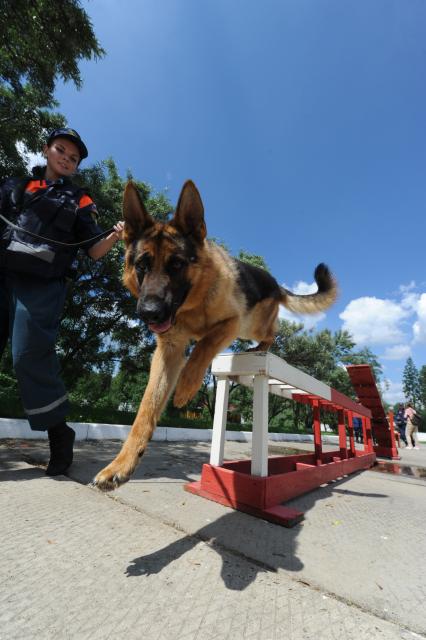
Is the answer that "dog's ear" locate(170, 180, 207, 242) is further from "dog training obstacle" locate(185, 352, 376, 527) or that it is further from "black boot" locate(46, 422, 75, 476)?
"black boot" locate(46, 422, 75, 476)

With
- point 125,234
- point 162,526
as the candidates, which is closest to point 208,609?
point 162,526

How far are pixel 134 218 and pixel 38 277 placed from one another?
0.93 metres

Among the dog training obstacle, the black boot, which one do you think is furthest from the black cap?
the black boot

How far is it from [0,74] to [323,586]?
991 cm

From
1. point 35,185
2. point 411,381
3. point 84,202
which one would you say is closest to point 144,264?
point 84,202

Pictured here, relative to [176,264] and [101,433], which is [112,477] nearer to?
[176,264]

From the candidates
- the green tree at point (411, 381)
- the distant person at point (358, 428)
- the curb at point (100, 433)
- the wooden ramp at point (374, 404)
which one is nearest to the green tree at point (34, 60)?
the curb at point (100, 433)

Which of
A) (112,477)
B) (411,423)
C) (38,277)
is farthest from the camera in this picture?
(411,423)

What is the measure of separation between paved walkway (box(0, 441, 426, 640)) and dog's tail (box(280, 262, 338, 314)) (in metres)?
2.90

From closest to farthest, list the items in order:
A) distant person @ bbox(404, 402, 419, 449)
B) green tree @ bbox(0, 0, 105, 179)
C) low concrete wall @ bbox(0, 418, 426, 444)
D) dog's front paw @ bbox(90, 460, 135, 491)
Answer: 1. dog's front paw @ bbox(90, 460, 135, 491)
2. low concrete wall @ bbox(0, 418, 426, 444)
3. green tree @ bbox(0, 0, 105, 179)
4. distant person @ bbox(404, 402, 419, 449)

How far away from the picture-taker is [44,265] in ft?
8.13

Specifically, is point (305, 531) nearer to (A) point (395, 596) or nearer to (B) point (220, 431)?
(A) point (395, 596)

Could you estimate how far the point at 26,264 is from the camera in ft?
8.01

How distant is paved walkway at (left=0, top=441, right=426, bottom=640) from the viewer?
1.06 m
